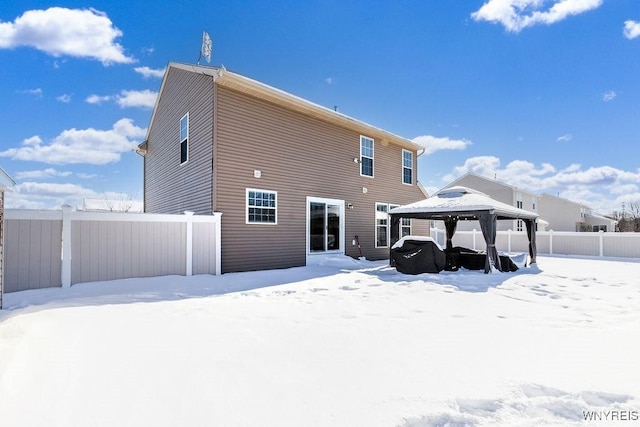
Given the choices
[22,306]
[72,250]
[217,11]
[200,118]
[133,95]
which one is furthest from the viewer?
[133,95]

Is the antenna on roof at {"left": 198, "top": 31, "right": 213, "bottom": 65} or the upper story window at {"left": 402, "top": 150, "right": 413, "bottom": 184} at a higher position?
the antenna on roof at {"left": 198, "top": 31, "right": 213, "bottom": 65}

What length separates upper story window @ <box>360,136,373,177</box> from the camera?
12.8 m

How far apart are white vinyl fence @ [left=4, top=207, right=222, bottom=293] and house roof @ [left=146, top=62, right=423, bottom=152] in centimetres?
357

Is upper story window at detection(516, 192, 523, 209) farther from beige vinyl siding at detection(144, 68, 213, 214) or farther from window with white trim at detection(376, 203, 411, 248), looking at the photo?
beige vinyl siding at detection(144, 68, 213, 214)

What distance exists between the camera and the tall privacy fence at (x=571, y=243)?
14.1 meters

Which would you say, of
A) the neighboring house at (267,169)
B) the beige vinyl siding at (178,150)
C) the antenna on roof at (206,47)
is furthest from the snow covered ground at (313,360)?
the antenna on roof at (206,47)

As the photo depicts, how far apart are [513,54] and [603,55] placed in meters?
2.91

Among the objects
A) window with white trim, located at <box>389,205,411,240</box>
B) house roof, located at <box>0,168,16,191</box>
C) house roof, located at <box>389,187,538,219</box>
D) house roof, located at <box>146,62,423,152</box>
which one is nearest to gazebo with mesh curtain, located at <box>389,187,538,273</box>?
Answer: house roof, located at <box>389,187,538,219</box>

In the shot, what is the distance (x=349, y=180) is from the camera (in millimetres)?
12172

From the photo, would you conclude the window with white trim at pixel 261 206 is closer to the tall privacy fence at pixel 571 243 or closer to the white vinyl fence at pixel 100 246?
the white vinyl fence at pixel 100 246

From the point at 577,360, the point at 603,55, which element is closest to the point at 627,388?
the point at 577,360

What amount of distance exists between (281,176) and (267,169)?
541 millimetres

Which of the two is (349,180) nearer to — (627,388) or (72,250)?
(72,250)

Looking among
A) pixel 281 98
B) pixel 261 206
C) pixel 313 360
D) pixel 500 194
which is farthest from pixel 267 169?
pixel 500 194
